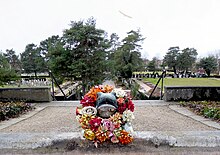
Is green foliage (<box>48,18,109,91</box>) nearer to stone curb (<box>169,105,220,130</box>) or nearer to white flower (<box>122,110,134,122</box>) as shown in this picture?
stone curb (<box>169,105,220,130</box>)

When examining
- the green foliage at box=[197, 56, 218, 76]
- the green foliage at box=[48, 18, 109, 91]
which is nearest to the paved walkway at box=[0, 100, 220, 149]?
the green foliage at box=[48, 18, 109, 91]

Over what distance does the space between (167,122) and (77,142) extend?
2181mm

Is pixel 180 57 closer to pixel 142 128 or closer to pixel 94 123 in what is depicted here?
pixel 142 128

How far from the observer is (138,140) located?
2.20 metres

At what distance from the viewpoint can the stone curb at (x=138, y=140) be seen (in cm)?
210

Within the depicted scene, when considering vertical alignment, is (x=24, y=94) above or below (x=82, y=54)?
below

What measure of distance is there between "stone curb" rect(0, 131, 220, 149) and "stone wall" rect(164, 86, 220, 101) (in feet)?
12.4

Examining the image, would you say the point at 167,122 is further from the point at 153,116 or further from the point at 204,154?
the point at 204,154

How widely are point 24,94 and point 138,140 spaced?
4.79m

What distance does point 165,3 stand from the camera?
905 cm

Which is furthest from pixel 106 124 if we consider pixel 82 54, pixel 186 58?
pixel 186 58

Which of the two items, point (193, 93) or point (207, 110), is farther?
point (193, 93)

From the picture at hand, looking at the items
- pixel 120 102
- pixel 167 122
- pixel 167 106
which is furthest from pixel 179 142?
pixel 167 106

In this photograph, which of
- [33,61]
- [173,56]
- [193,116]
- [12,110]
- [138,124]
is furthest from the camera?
[173,56]
